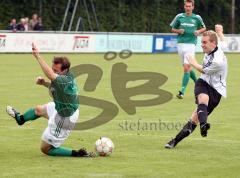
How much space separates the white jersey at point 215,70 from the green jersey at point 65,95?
2.10 m

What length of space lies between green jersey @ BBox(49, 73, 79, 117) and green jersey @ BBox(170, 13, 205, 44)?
9.37m

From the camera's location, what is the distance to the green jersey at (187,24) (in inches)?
766

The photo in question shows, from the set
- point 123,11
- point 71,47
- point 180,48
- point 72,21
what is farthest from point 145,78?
point 123,11

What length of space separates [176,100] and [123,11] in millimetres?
31507

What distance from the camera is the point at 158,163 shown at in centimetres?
992

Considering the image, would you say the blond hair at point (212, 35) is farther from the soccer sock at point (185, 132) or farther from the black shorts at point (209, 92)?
the soccer sock at point (185, 132)

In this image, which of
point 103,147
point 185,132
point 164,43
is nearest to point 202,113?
point 185,132

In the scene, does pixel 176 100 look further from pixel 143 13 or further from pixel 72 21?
pixel 143 13

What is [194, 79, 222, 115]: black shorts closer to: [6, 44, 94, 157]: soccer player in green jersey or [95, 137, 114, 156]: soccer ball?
[95, 137, 114, 156]: soccer ball

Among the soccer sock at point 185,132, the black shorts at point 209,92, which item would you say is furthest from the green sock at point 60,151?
the black shorts at point 209,92

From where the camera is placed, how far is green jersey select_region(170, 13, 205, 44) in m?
19.5

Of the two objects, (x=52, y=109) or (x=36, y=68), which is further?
(x=36, y=68)

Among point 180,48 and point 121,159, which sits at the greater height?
point 121,159
